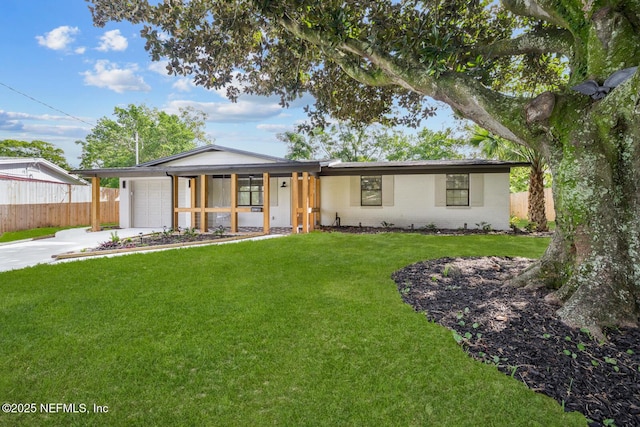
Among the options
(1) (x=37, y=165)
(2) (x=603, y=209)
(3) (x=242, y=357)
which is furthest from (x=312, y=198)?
(1) (x=37, y=165)

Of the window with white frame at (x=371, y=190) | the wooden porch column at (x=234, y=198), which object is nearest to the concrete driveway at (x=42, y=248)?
the wooden porch column at (x=234, y=198)

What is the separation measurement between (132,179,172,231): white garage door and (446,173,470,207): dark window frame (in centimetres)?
1154

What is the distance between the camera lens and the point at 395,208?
1365 centimetres

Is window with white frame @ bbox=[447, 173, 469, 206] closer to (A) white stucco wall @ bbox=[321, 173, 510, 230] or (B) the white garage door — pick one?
(A) white stucco wall @ bbox=[321, 173, 510, 230]

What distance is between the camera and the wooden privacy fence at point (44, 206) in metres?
13.4

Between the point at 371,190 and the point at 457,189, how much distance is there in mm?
3357

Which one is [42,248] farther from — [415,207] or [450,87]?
[415,207]

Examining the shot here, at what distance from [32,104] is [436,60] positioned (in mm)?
21870

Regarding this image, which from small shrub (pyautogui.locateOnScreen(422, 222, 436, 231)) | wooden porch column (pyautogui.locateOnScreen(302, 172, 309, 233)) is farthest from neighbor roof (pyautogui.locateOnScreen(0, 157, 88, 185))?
small shrub (pyautogui.locateOnScreen(422, 222, 436, 231))

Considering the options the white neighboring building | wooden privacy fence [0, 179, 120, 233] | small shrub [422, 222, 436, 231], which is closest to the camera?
the white neighboring building

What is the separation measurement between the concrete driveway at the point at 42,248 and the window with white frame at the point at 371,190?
30.6ft

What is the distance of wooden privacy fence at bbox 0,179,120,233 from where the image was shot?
13.4 m

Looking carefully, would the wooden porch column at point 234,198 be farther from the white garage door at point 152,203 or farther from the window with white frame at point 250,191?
the white garage door at point 152,203

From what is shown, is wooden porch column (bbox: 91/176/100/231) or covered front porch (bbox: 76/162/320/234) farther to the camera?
covered front porch (bbox: 76/162/320/234)
